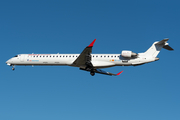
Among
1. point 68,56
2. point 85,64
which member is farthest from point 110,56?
point 68,56

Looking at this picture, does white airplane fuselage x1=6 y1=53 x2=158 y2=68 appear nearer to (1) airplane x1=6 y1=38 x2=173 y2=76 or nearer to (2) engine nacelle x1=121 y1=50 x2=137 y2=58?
(1) airplane x1=6 y1=38 x2=173 y2=76

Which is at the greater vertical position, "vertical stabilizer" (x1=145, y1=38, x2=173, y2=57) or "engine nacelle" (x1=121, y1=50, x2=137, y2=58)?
"vertical stabilizer" (x1=145, y1=38, x2=173, y2=57)

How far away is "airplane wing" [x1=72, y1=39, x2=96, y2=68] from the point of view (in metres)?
29.8

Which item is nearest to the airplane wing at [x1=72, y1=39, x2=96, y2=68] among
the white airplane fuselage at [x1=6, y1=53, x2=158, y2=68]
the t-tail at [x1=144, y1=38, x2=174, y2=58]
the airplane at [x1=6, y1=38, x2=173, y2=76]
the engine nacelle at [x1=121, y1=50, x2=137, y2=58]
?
the airplane at [x1=6, y1=38, x2=173, y2=76]

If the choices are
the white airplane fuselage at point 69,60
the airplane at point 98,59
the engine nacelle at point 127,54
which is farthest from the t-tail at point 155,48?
the engine nacelle at point 127,54

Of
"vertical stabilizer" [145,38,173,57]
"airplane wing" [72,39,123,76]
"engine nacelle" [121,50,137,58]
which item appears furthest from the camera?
"vertical stabilizer" [145,38,173,57]

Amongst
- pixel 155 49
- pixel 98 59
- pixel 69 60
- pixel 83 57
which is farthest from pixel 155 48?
pixel 69 60

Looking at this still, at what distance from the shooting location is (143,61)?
108ft

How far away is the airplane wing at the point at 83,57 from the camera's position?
29.8 meters

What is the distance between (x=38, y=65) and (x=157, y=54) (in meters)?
17.3

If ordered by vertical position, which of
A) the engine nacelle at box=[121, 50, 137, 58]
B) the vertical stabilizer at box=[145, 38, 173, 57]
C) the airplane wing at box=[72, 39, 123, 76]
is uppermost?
the vertical stabilizer at box=[145, 38, 173, 57]

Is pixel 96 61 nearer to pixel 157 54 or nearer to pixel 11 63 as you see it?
pixel 157 54

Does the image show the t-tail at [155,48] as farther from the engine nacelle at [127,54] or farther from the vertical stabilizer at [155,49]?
the engine nacelle at [127,54]

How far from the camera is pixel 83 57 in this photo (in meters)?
31.4
